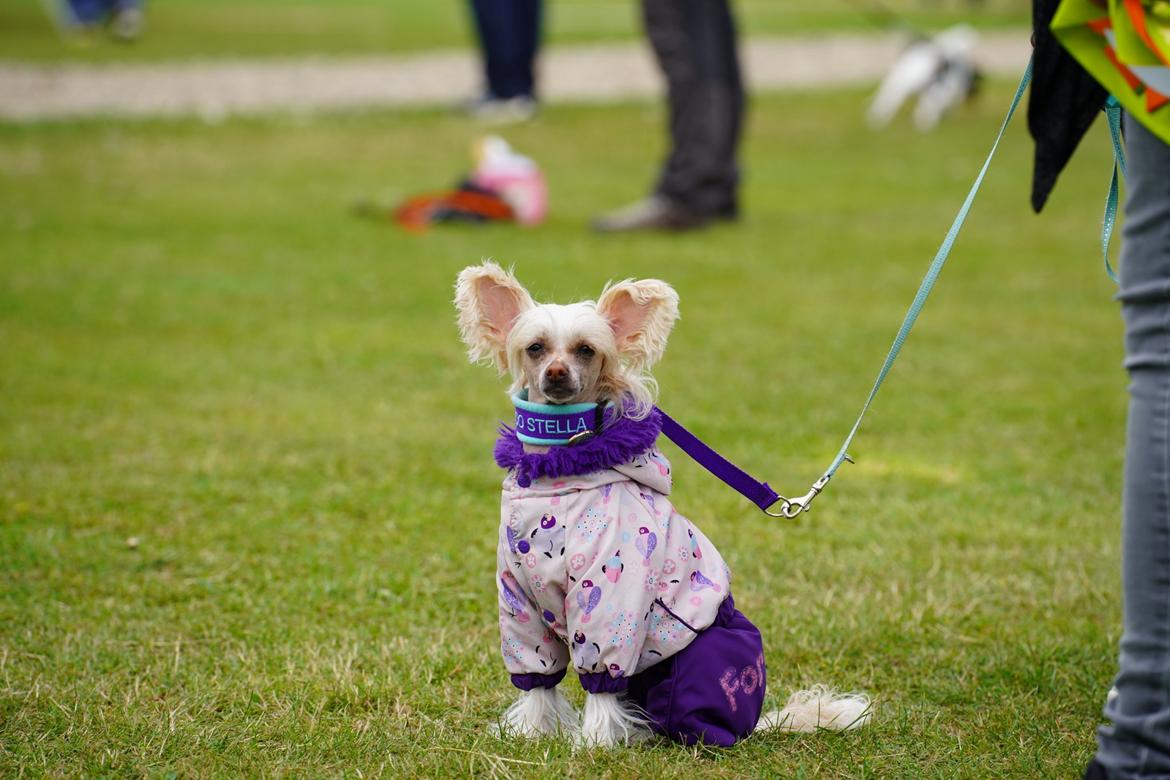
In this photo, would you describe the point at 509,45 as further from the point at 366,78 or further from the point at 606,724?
the point at 606,724

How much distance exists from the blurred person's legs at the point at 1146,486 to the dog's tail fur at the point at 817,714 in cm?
80

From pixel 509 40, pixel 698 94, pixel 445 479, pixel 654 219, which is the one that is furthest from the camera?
pixel 509 40

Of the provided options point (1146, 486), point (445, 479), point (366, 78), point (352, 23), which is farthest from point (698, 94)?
point (352, 23)

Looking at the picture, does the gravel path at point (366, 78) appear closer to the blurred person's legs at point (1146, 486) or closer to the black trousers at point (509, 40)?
the black trousers at point (509, 40)

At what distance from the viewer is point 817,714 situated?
3.11 m

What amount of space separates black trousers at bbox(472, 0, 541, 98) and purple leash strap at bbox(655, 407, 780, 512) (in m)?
11.1

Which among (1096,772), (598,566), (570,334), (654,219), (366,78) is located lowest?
(366,78)

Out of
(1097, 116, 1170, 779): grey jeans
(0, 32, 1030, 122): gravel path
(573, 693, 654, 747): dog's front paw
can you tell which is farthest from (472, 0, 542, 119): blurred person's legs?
(1097, 116, 1170, 779): grey jeans

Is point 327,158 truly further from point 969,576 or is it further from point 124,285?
point 969,576

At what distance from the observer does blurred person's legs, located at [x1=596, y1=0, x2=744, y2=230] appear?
877cm

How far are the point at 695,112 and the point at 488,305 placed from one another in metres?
6.28

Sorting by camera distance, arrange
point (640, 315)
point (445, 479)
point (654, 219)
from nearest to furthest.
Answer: point (640, 315) < point (445, 479) < point (654, 219)

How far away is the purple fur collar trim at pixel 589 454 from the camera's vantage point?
2830mm

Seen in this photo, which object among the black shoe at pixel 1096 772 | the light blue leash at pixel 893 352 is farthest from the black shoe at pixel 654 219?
the black shoe at pixel 1096 772
